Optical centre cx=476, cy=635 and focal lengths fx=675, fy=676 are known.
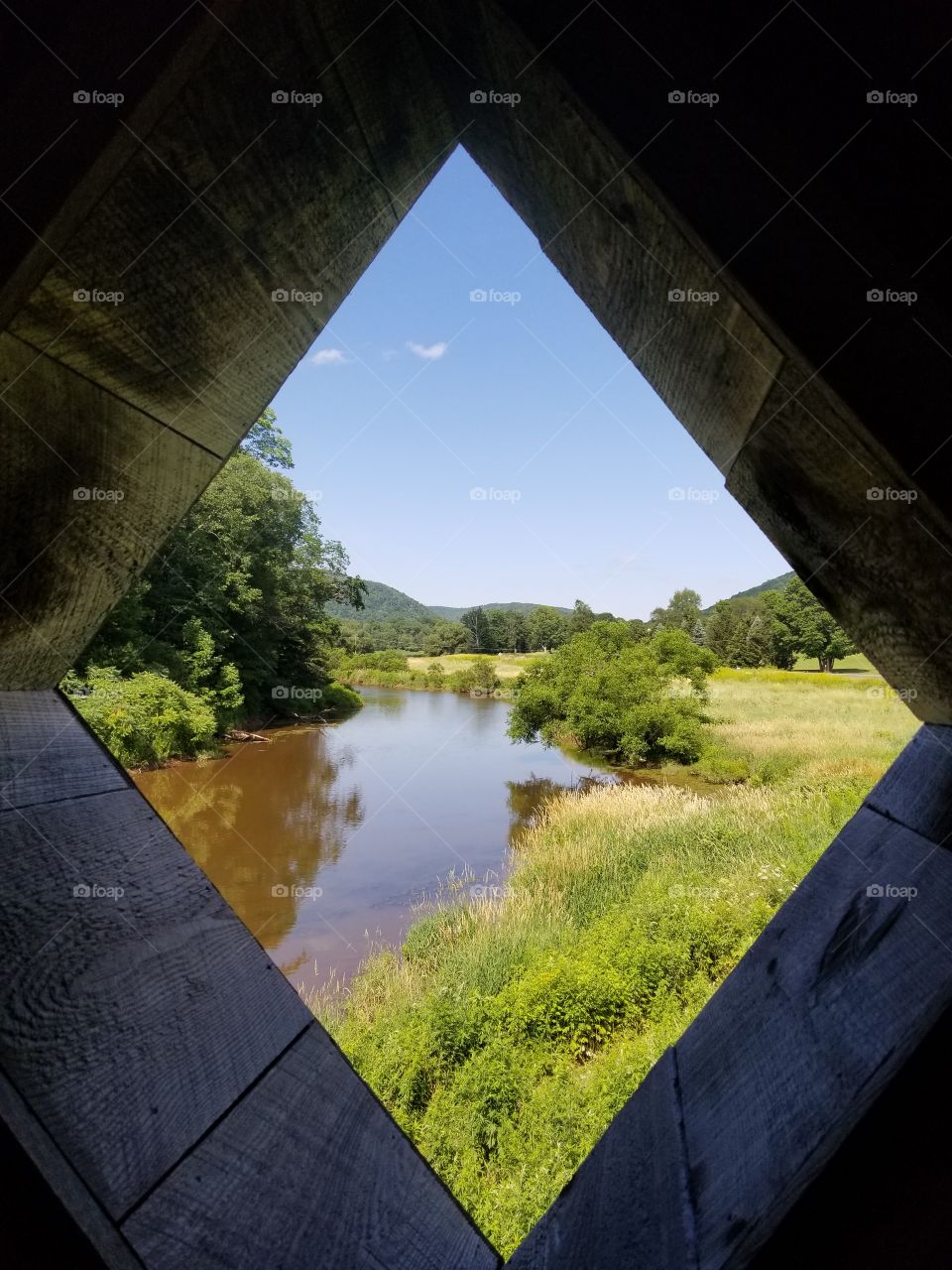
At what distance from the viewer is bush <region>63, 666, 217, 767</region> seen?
13312mm

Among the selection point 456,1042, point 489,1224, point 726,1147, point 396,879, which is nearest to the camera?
point 726,1147

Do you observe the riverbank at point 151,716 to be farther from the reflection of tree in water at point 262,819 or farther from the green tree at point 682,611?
the green tree at point 682,611

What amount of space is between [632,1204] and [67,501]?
84cm

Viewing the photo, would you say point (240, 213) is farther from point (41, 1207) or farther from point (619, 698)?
point (619, 698)

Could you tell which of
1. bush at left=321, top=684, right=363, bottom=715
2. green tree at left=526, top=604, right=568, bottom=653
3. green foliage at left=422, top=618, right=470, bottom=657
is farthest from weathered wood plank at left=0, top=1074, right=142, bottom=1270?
green foliage at left=422, top=618, right=470, bottom=657

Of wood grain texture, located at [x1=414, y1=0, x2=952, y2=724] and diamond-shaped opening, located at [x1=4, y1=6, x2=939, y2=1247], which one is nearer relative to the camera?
wood grain texture, located at [x1=414, y1=0, x2=952, y2=724]

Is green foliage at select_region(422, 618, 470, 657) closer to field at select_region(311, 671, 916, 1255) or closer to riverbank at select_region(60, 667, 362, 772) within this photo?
riverbank at select_region(60, 667, 362, 772)

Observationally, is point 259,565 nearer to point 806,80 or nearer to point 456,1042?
point 456,1042

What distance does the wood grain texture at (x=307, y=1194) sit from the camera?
532 mm

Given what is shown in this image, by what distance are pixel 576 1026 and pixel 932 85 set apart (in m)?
6.91

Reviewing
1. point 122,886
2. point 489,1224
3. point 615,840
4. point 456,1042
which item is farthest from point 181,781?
point 122,886

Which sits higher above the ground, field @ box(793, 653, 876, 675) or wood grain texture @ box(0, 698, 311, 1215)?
field @ box(793, 653, 876, 675)

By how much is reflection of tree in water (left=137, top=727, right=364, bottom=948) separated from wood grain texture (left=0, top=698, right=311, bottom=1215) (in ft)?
32.5

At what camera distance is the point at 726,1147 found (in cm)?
52
